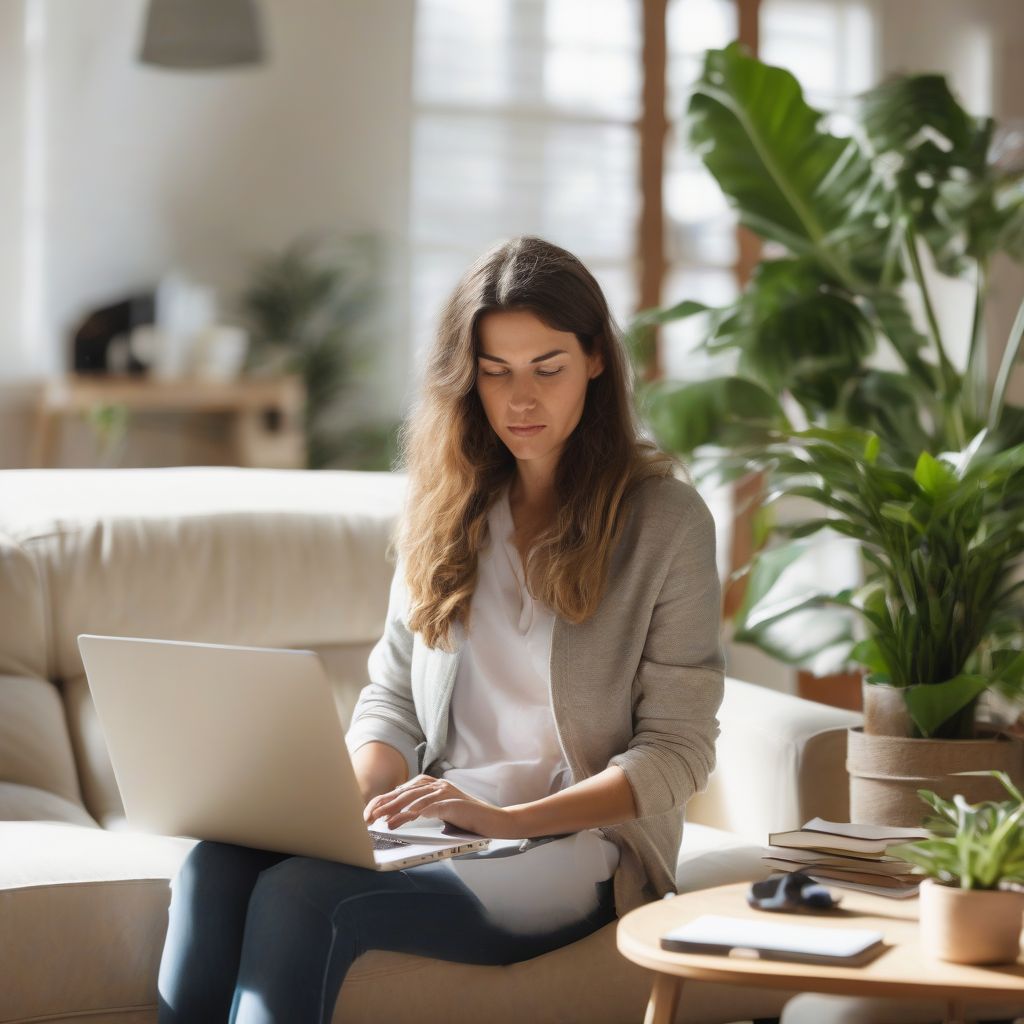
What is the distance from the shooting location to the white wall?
4668mm

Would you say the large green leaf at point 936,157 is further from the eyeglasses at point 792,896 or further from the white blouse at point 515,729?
the eyeglasses at point 792,896

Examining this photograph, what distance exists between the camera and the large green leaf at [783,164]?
9.29 ft

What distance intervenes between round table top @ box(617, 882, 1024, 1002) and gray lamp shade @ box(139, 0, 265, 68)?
3.35 metres

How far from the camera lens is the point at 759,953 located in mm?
1211

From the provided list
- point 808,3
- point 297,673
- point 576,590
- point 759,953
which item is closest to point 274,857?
point 297,673

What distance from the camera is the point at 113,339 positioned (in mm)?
4691

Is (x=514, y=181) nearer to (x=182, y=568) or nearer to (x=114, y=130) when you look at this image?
(x=114, y=130)

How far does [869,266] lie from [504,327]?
143 cm

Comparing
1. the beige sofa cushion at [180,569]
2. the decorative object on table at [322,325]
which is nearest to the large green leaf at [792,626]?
the beige sofa cushion at [180,569]

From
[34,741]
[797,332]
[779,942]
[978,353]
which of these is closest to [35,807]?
[34,741]

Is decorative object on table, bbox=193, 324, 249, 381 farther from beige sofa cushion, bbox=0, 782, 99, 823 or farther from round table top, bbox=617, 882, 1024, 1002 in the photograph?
round table top, bbox=617, 882, 1024, 1002

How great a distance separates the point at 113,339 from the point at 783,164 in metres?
2.57

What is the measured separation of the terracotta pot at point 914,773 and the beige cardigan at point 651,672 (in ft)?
1.36

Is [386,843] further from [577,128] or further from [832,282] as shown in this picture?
[577,128]
